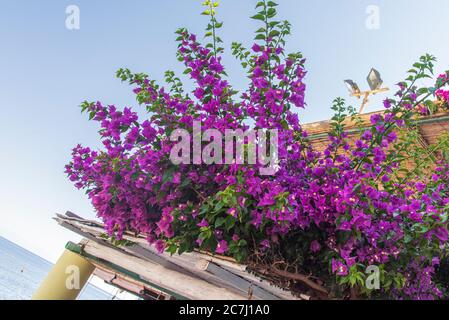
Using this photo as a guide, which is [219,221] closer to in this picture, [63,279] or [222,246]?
[222,246]

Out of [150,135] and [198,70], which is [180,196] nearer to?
[150,135]

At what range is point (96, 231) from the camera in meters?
2.76

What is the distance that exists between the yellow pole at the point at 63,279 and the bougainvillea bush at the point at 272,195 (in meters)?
3.04

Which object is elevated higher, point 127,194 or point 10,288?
point 127,194

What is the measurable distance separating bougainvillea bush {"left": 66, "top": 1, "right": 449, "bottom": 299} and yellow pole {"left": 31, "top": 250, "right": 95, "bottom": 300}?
304cm

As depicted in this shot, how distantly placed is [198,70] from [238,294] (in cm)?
128

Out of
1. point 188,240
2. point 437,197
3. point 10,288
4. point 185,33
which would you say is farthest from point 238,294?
point 10,288

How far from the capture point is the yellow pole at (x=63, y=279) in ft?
16.3

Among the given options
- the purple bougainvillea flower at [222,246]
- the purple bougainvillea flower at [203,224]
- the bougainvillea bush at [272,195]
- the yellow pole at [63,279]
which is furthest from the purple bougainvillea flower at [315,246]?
the yellow pole at [63,279]

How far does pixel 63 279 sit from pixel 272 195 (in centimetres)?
421

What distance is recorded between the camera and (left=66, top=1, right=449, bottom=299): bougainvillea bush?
1875 mm

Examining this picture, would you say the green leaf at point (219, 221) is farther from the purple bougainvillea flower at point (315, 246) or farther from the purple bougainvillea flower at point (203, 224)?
the purple bougainvillea flower at point (315, 246)

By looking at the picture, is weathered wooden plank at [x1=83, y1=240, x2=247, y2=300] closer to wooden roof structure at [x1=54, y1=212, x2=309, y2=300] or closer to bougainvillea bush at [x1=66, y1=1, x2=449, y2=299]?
wooden roof structure at [x1=54, y1=212, x2=309, y2=300]

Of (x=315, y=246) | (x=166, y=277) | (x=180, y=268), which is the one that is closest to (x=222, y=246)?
(x=315, y=246)
